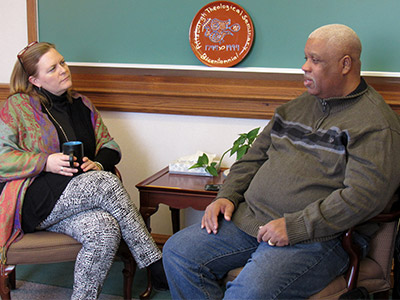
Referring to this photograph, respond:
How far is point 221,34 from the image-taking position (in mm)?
Answer: 2836

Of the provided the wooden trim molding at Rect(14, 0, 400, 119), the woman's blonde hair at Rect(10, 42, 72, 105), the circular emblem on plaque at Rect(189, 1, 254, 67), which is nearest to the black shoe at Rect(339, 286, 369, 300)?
the wooden trim molding at Rect(14, 0, 400, 119)

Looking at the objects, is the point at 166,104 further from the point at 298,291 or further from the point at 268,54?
the point at 298,291

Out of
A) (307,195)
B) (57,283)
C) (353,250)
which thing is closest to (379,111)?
(307,195)

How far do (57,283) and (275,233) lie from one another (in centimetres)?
143

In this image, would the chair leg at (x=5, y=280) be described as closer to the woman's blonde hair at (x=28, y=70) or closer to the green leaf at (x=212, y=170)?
the woman's blonde hair at (x=28, y=70)

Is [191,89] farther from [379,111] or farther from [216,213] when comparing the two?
[379,111]

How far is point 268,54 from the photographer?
9.11 ft

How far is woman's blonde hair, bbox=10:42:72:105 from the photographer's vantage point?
253 cm

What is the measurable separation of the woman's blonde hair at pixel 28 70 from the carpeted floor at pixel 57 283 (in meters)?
0.98

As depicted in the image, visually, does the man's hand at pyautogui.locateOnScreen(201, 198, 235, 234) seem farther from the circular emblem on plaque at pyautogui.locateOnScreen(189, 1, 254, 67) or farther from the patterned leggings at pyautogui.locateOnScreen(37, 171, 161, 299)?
the circular emblem on plaque at pyautogui.locateOnScreen(189, 1, 254, 67)

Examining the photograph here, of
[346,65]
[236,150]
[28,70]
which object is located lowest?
[236,150]

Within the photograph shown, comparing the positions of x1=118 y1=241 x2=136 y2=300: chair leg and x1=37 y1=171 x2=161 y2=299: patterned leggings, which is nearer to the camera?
x1=37 y1=171 x2=161 y2=299: patterned leggings

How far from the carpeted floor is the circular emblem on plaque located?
4.21ft

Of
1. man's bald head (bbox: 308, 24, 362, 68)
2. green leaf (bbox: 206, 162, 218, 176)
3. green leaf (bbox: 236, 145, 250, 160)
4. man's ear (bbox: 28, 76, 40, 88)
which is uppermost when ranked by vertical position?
man's bald head (bbox: 308, 24, 362, 68)
